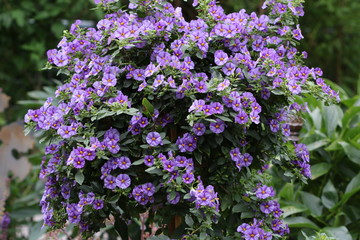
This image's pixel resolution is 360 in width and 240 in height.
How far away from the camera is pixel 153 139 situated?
1515 mm

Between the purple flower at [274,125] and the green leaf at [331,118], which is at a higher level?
the purple flower at [274,125]

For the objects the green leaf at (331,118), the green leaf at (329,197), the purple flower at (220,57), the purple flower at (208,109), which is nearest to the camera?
the purple flower at (208,109)

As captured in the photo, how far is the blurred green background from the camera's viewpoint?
2.43m

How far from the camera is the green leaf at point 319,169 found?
97.3 inches

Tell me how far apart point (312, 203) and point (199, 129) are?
3.82 ft

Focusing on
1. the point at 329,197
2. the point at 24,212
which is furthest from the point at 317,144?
the point at 24,212

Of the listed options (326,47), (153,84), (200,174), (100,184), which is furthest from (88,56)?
(326,47)

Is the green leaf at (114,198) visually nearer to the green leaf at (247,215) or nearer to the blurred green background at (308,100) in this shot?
the green leaf at (247,215)

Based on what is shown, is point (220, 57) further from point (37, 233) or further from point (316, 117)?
point (37, 233)

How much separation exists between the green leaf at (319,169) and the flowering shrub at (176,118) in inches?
30.3

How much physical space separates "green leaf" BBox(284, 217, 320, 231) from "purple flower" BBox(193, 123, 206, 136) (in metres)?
0.93

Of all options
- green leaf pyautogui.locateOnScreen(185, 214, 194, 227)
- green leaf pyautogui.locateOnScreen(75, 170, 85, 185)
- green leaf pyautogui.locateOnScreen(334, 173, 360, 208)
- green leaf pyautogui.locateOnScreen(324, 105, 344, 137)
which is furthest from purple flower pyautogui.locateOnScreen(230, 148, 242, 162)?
green leaf pyautogui.locateOnScreen(324, 105, 344, 137)

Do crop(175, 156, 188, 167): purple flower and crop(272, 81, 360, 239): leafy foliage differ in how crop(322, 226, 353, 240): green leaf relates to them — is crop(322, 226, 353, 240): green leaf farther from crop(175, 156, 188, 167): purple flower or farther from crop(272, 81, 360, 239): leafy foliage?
crop(175, 156, 188, 167): purple flower

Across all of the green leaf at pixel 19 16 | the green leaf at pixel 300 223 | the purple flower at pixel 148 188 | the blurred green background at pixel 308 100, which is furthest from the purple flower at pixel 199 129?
the green leaf at pixel 19 16
